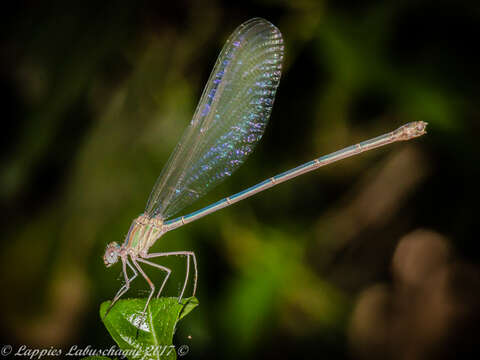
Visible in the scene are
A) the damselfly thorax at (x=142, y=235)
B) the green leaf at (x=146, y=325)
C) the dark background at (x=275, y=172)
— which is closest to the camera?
the green leaf at (x=146, y=325)

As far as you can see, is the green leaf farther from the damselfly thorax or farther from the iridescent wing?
the iridescent wing

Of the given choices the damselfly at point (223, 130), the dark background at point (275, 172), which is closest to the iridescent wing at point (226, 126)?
the damselfly at point (223, 130)

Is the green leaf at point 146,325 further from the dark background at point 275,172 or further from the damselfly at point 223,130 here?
the dark background at point 275,172

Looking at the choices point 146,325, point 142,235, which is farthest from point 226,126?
point 146,325

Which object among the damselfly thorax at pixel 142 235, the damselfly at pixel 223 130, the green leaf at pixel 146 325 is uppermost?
the damselfly at pixel 223 130

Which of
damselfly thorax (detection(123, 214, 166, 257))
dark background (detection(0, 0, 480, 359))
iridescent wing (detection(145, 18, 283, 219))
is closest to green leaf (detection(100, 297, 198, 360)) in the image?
damselfly thorax (detection(123, 214, 166, 257))

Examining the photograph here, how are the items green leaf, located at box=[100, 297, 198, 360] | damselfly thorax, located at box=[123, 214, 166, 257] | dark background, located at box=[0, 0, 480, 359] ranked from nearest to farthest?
1. green leaf, located at box=[100, 297, 198, 360]
2. damselfly thorax, located at box=[123, 214, 166, 257]
3. dark background, located at box=[0, 0, 480, 359]
